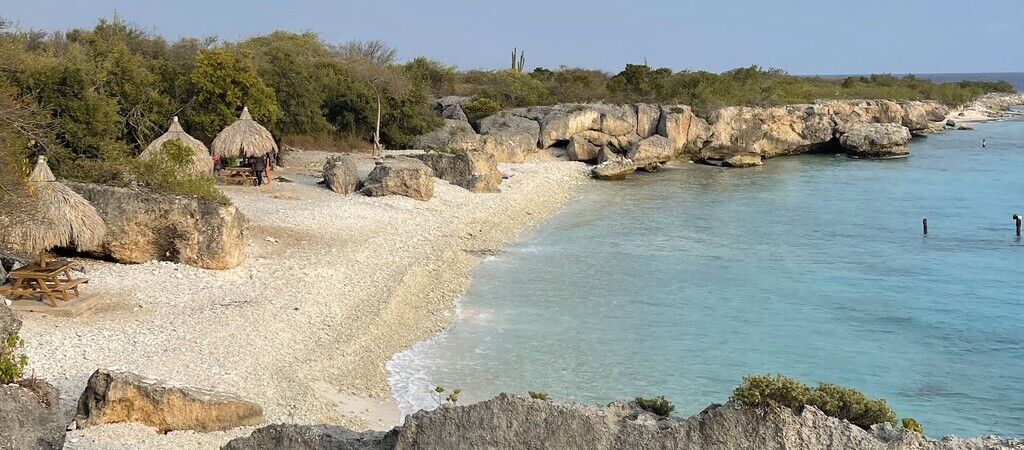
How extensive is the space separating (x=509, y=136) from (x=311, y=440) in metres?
35.0

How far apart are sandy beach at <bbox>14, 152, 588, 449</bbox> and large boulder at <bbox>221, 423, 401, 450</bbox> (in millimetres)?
3395

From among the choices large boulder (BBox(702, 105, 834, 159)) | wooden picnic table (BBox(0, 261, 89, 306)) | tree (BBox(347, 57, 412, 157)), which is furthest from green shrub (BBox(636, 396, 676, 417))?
large boulder (BBox(702, 105, 834, 159))

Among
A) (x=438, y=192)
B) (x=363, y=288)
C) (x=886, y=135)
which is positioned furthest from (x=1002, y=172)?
(x=363, y=288)

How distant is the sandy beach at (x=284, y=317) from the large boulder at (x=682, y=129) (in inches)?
919

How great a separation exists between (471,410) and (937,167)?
4691 cm

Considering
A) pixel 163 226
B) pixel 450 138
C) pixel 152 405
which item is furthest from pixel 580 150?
pixel 152 405

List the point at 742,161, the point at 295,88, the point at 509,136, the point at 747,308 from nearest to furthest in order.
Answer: the point at 747,308, the point at 295,88, the point at 509,136, the point at 742,161

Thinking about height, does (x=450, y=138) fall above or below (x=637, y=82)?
below

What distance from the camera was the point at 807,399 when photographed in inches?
248

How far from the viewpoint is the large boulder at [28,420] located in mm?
7145

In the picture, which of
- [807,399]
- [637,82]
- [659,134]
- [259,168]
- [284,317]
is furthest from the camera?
[637,82]

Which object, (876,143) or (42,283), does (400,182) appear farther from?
(876,143)

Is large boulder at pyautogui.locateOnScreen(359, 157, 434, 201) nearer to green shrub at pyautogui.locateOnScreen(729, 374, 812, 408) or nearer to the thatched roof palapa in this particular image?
the thatched roof palapa

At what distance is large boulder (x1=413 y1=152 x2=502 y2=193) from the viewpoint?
3128 cm
